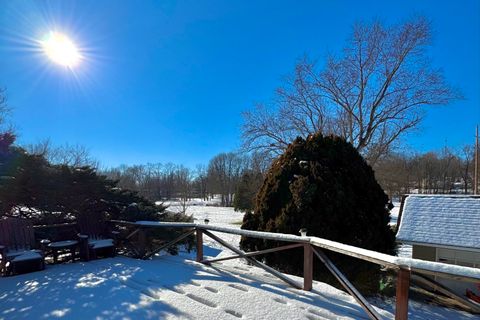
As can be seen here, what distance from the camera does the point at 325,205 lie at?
563 cm

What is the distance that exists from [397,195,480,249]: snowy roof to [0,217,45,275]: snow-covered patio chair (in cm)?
1030

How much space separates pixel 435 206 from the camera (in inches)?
415

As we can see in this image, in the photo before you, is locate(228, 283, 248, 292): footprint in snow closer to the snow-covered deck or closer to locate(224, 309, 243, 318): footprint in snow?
the snow-covered deck

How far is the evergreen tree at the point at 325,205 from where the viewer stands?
557 centimetres

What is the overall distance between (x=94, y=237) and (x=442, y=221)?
10.9m

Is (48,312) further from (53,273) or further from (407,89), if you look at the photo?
(407,89)

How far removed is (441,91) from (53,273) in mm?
18224

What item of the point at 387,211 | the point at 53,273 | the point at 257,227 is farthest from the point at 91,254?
the point at 387,211

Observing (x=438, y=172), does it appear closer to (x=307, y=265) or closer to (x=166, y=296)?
(x=307, y=265)

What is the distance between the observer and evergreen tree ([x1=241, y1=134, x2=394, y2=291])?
18.3 feet

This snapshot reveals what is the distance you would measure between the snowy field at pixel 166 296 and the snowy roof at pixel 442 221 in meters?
7.00

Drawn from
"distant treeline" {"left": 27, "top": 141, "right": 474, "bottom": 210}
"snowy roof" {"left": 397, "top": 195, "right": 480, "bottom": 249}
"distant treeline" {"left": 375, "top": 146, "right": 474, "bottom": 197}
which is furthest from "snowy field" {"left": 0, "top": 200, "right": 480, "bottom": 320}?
"distant treeline" {"left": 375, "top": 146, "right": 474, "bottom": 197}

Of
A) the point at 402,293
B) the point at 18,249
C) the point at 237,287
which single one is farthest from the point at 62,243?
the point at 402,293

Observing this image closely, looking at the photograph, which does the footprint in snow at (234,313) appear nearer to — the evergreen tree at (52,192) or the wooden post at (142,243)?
the wooden post at (142,243)
